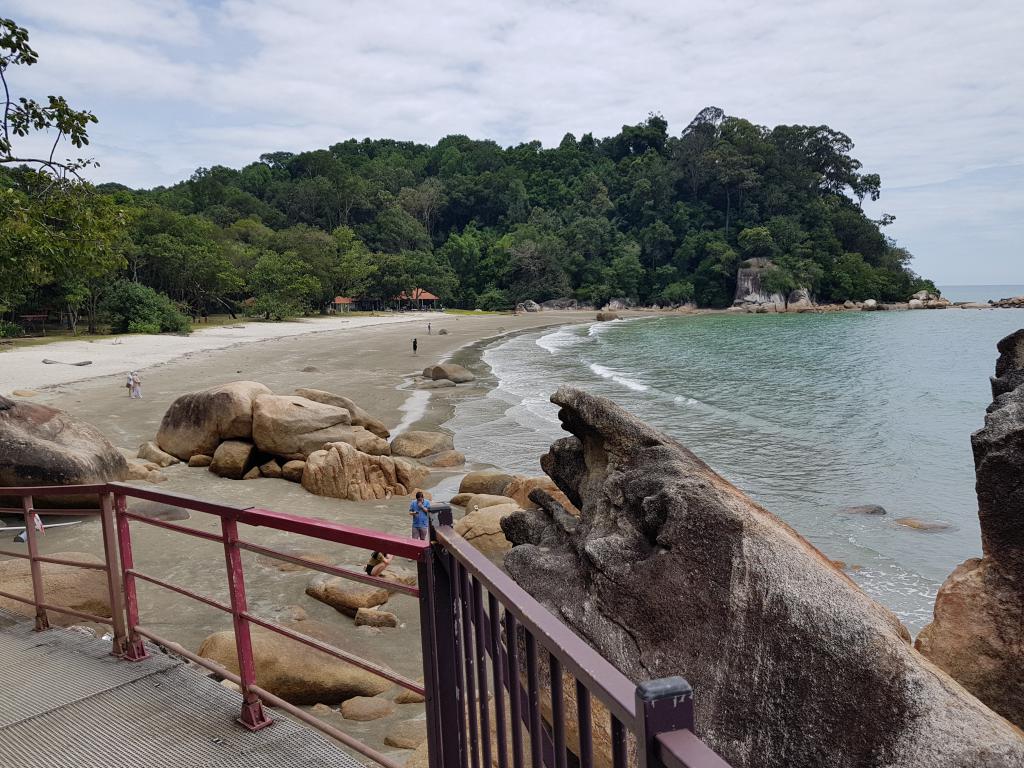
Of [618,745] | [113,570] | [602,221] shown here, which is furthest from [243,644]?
[602,221]

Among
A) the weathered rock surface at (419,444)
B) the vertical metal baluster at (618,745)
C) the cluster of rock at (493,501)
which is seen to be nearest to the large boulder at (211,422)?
the weathered rock surface at (419,444)

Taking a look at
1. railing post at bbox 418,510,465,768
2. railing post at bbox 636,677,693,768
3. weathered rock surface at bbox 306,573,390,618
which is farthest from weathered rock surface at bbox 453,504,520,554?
railing post at bbox 636,677,693,768

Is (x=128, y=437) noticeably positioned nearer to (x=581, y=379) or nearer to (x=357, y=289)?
(x=581, y=379)

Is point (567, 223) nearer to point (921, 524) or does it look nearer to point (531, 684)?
point (921, 524)

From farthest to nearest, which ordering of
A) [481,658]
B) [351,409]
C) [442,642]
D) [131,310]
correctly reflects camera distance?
[131,310]
[351,409]
[442,642]
[481,658]

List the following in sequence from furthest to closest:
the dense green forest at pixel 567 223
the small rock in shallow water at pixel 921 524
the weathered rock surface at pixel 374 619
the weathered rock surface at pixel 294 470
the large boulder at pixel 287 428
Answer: the dense green forest at pixel 567 223 < the large boulder at pixel 287 428 < the weathered rock surface at pixel 294 470 < the small rock in shallow water at pixel 921 524 < the weathered rock surface at pixel 374 619

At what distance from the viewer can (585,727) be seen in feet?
4.89

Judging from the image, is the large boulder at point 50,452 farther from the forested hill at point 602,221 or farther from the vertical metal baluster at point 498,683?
the forested hill at point 602,221

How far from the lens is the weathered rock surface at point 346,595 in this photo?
26.0ft

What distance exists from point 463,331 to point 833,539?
182 ft

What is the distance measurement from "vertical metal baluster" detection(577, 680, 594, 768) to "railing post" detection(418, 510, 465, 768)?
3.13 feet

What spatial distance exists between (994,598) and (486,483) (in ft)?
31.0

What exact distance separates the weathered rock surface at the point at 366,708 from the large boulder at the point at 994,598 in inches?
171

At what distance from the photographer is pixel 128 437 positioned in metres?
18.2
